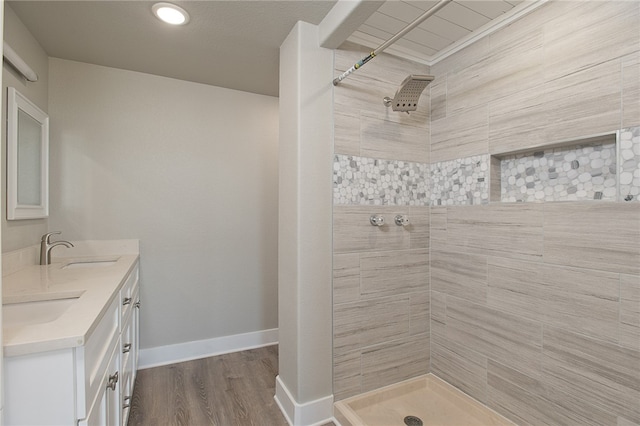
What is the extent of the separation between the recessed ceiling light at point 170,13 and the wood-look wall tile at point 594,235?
2185 millimetres

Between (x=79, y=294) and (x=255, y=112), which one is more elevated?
(x=255, y=112)

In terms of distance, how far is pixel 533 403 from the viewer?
5.27ft

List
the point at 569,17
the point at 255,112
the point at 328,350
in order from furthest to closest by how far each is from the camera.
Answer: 1. the point at 255,112
2. the point at 328,350
3. the point at 569,17

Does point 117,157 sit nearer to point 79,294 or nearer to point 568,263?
point 79,294

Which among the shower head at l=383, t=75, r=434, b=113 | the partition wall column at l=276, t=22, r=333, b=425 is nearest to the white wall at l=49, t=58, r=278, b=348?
the partition wall column at l=276, t=22, r=333, b=425

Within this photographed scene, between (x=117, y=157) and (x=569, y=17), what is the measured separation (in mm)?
2949

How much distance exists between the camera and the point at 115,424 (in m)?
1.37

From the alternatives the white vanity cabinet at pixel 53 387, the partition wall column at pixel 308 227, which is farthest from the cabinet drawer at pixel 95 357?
A: the partition wall column at pixel 308 227

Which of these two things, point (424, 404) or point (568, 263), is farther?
point (424, 404)

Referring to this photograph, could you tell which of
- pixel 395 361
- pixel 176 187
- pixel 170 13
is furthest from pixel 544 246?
pixel 176 187

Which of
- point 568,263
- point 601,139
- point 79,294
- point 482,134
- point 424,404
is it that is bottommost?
point 424,404

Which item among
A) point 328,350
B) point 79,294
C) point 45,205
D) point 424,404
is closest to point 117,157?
point 45,205

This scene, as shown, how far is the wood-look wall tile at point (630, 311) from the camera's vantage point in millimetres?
1268

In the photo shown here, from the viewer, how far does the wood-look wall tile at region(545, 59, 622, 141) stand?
1341 millimetres
